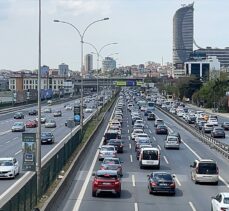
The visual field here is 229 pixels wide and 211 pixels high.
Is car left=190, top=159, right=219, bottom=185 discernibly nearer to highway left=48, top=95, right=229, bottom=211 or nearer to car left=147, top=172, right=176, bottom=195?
highway left=48, top=95, right=229, bottom=211

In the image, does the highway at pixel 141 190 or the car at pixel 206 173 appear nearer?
the highway at pixel 141 190

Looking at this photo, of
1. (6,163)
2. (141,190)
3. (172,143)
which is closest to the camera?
(141,190)

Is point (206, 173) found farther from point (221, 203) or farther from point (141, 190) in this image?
point (221, 203)

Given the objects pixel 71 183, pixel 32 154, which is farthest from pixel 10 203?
pixel 71 183

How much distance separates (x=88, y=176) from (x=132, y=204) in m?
9.19

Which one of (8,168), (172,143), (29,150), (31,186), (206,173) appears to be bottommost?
(172,143)

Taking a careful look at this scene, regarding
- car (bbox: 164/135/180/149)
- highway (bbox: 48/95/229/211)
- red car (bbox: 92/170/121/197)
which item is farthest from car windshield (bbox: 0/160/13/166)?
car (bbox: 164/135/180/149)

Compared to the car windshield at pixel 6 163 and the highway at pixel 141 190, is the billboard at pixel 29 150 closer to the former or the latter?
the highway at pixel 141 190

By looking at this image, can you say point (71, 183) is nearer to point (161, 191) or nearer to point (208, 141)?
point (161, 191)

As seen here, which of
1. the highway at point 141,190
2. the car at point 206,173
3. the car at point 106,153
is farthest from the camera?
the car at point 106,153

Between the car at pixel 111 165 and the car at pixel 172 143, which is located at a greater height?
the car at pixel 111 165

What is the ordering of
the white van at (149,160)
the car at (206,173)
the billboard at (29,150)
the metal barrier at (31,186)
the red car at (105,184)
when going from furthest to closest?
1. the white van at (149,160)
2. the car at (206,173)
3. the red car at (105,184)
4. the billboard at (29,150)
5. the metal barrier at (31,186)

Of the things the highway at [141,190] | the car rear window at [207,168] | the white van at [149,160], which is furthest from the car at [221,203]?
the white van at [149,160]

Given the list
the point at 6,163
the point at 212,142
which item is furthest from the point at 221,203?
the point at 212,142
